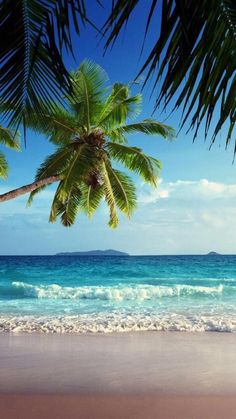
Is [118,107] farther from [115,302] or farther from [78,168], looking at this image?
[115,302]

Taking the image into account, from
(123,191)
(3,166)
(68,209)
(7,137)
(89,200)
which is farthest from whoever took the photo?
(89,200)

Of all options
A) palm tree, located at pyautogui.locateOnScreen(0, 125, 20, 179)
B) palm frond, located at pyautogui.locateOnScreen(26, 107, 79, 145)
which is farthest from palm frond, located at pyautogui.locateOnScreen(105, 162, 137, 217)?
palm tree, located at pyautogui.locateOnScreen(0, 125, 20, 179)

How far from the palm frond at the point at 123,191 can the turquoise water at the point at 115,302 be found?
3.00m

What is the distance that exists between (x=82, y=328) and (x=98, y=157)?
5255 mm

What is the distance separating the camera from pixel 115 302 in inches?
695

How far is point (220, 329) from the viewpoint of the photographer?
31.1 ft

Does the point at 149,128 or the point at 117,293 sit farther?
the point at 117,293

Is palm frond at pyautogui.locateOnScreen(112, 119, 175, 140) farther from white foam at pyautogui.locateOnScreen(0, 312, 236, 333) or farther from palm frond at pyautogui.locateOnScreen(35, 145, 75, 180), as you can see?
white foam at pyautogui.locateOnScreen(0, 312, 236, 333)

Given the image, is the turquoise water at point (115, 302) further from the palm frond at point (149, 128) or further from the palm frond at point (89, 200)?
the palm frond at point (149, 128)

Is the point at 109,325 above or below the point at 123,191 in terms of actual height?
below

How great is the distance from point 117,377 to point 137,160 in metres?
9.26

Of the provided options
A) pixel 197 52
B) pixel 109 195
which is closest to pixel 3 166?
pixel 109 195

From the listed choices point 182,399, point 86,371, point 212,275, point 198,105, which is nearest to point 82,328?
point 86,371

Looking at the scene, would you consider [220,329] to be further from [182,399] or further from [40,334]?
[182,399]
